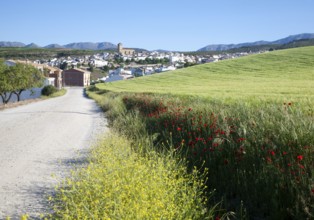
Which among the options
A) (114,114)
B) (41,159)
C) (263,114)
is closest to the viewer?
(263,114)

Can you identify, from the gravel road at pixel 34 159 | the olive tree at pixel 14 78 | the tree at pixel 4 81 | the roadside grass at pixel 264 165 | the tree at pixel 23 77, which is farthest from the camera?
the tree at pixel 23 77

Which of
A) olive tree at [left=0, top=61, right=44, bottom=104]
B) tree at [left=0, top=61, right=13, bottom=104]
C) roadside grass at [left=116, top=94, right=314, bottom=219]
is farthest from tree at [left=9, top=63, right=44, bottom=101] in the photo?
roadside grass at [left=116, top=94, right=314, bottom=219]

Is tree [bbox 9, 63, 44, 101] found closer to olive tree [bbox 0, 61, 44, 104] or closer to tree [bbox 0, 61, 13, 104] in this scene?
olive tree [bbox 0, 61, 44, 104]

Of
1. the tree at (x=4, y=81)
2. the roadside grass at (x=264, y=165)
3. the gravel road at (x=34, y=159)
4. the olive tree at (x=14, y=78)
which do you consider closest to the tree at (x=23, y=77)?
the olive tree at (x=14, y=78)

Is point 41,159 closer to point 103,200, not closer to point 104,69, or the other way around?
point 103,200

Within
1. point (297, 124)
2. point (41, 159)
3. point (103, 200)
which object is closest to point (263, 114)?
point (297, 124)

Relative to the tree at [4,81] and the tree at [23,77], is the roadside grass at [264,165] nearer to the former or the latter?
the tree at [4,81]

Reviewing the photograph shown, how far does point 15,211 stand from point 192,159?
122 inches

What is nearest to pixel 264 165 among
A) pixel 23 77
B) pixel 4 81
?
pixel 4 81

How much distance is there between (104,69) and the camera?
532 feet

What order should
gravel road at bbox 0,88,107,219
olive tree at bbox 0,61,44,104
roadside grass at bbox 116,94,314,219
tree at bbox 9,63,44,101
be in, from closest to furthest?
roadside grass at bbox 116,94,314,219
gravel road at bbox 0,88,107,219
olive tree at bbox 0,61,44,104
tree at bbox 9,63,44,101

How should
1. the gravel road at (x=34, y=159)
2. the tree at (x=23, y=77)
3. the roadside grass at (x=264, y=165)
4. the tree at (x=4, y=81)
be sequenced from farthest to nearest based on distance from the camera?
the tree at (x=23, y=77), the tree at (x=4, y=81), the gravel road at (x=34, y=159), the roadside grass at (x=264, y=165)

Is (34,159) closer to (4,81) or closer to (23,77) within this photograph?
(4,81)

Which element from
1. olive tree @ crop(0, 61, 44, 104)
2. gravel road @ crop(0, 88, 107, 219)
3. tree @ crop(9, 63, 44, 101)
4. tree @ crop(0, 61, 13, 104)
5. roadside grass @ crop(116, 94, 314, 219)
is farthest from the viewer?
tree @ crop(9, 63, 44, 101)
